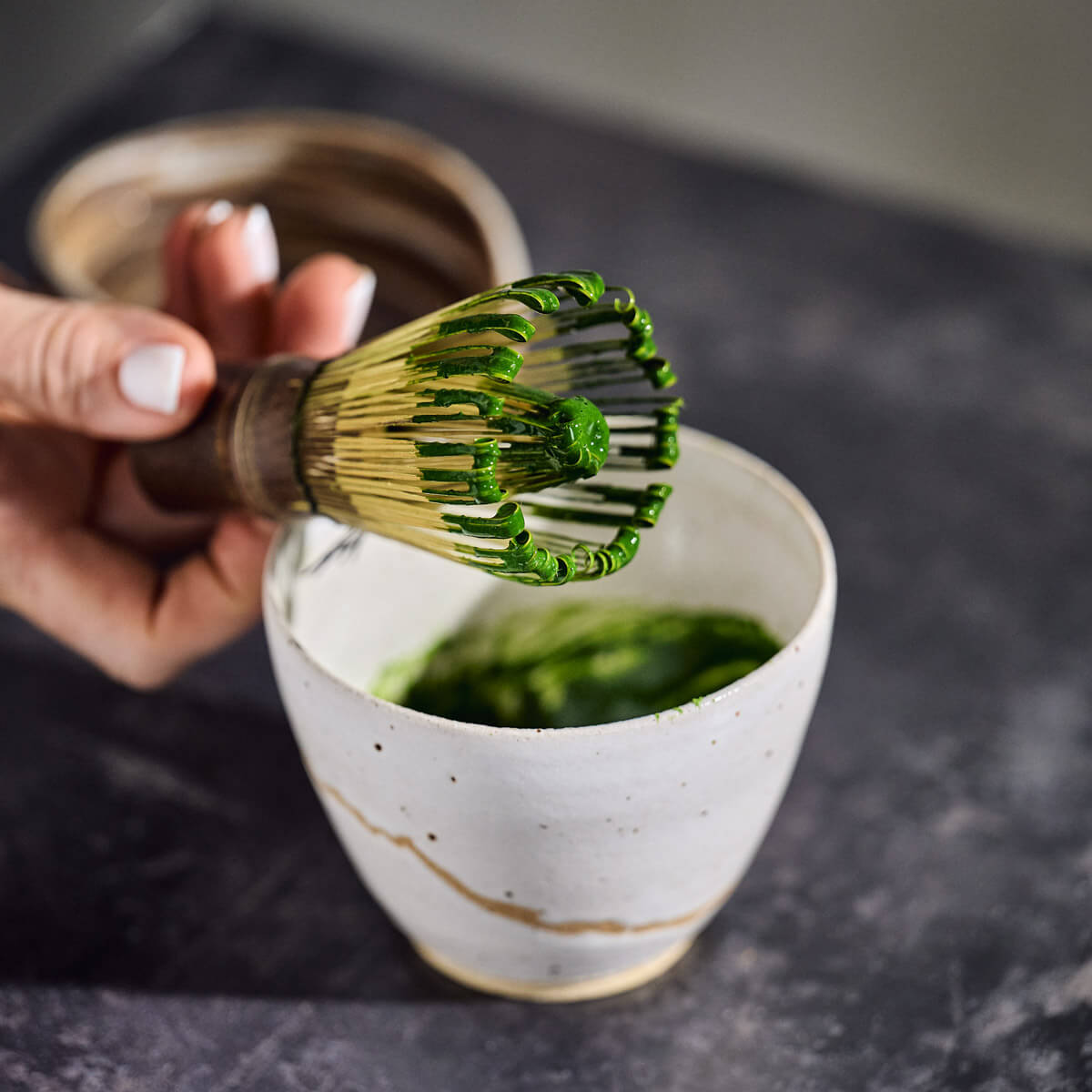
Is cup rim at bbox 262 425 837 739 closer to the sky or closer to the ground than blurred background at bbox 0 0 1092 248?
closer to the sky

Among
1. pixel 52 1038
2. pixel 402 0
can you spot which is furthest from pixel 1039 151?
pixel 52 1038

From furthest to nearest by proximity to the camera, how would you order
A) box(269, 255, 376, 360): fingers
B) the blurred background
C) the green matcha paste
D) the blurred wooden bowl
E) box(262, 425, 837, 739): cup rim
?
the blurred background, the blurred wooden bowl, box(269, 255, 376, 360): fingers, the green matcha paste, box(262, 425, 837, 739): cup rim

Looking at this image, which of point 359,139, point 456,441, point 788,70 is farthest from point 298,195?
point 788,70

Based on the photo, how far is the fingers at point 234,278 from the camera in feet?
1.86

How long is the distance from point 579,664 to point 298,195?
A: 16.8 inches

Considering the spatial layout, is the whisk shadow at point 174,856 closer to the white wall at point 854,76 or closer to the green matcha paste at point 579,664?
the green matcha paste at point 579,664

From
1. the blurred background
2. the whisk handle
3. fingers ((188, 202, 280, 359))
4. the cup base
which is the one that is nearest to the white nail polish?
fingers ((188, 202, 280, 359))

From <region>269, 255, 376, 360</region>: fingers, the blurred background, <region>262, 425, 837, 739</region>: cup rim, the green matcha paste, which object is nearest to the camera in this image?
<region>262, 425, 837, 739</region>: cup rim

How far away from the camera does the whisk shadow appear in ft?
1.51

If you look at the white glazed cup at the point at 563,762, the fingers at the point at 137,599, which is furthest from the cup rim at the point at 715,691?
the fingers at the point at 137,599

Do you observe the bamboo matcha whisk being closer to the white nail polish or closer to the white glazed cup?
the white glazed cup

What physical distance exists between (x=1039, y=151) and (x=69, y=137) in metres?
0.88

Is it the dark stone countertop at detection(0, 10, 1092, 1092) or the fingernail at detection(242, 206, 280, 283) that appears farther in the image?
the fingernail at detection(242, 206, 280, 283)

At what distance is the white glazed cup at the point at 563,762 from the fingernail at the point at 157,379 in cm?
7
